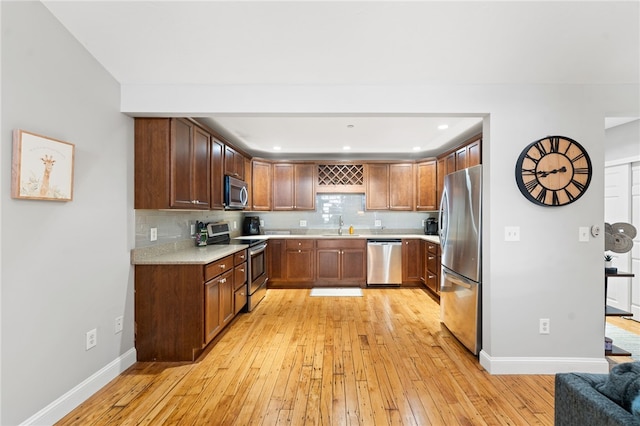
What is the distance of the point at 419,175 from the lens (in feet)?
17.1

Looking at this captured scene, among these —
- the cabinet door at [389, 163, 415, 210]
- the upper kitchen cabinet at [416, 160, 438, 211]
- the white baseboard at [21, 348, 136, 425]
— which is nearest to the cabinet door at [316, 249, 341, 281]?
the cabinet door at [389, 163, 415, 210]

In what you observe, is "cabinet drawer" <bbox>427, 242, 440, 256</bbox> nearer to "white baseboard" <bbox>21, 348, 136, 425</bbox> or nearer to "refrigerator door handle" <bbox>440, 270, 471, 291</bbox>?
"refrigerator door handle" <bbox>440, 270, 471, 291</bbox>

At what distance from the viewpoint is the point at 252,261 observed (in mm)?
3990

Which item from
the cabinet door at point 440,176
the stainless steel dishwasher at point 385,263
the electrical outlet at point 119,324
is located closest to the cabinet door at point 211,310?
the electrical outlet at point 119,324

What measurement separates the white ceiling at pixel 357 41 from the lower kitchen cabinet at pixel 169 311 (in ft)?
5.30

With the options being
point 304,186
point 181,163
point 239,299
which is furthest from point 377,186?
point 181,163

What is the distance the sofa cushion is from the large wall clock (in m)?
1.60

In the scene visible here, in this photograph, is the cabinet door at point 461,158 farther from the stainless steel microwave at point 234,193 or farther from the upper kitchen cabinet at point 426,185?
the stainless steel microwave at point 234,193

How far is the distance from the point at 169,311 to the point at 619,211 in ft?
17.4

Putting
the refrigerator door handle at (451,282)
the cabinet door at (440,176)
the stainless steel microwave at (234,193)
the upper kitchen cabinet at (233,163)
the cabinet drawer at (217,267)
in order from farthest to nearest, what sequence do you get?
the cabinet door at (440,176), the upper kitchen cabinet at (233,163), the stainless steel microwave at (234,193), the refrigerator door handle at (451,282), the cabinet drawer at (217,267)

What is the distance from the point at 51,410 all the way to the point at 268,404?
4.28 ft

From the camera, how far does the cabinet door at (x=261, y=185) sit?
5156 mm

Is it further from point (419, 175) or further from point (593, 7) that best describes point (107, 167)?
Answer: point (419, 175)

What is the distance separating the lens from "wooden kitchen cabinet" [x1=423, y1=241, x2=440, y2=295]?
14.2 ft
